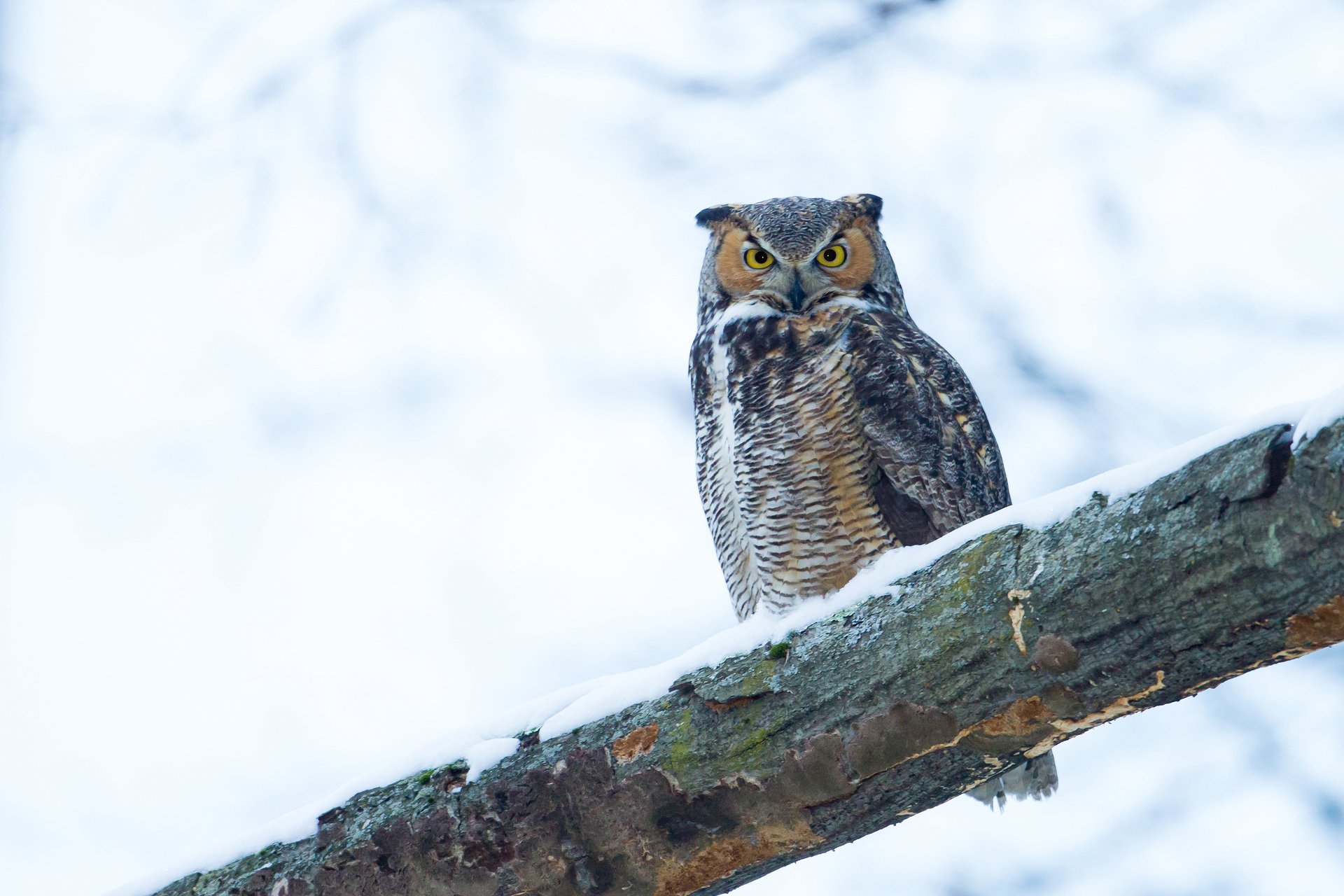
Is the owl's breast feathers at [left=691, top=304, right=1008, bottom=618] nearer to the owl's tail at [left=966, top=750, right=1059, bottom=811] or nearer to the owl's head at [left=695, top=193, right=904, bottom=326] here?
Answer: the owl's head at [left=695, top=193, right=904, bottom=326]

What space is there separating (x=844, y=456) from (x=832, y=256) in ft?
2.83

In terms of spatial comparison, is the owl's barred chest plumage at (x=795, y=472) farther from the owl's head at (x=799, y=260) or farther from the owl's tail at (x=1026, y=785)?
the owl's tail at (x=1026, y=785)

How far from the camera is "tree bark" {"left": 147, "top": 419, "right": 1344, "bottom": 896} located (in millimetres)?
1229

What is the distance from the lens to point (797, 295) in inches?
122

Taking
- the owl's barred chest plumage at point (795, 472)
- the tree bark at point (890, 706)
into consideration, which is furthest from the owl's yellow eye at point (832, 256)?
the tree bark at point (890, 706)

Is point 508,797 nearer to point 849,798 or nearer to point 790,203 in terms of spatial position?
point 849,798

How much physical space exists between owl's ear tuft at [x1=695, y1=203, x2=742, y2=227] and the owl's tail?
5.58 feet

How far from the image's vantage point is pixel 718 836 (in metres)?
1.64

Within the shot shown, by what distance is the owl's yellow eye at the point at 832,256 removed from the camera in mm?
3238

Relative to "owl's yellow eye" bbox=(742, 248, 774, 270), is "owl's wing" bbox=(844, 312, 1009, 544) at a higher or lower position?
lower

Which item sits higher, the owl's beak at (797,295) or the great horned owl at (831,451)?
the owl's beak at (797,295)

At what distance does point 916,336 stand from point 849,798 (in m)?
1.52

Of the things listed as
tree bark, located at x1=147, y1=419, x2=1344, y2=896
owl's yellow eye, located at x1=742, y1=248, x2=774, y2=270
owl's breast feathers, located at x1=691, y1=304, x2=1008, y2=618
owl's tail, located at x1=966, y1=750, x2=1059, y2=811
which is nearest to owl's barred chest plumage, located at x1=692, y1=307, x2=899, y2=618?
owl's breast feathers, located at x1=691, y1=304, x2=1008, y2=618

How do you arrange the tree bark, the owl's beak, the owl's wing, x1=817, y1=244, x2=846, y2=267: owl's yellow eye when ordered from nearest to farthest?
the tree bark, the owl's wing, the owl's beak, x1=817, y1=244, x2=846, y2=267: owl's yellow eye
